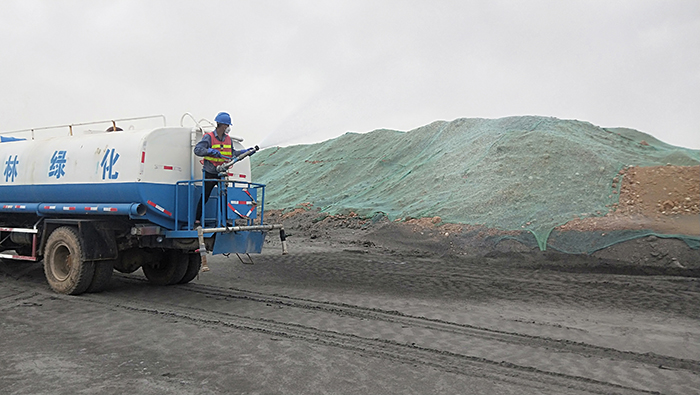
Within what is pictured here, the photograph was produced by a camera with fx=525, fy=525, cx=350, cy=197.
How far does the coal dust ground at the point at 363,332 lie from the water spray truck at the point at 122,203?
702mm

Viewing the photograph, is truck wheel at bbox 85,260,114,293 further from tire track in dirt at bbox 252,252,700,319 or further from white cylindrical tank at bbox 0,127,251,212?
tire track in dirt at bbox 252,252,700,319

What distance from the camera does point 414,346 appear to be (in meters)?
5.92

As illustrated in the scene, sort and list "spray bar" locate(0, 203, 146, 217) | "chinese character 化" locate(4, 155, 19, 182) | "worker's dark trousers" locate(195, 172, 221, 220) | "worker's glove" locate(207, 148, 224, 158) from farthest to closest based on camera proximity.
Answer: "chinese character 化" locate(4, 155, 19, 182) → "worker's dark trousers" locate(195, 172, 221, 220) → "worker's glove" locate(207, 148, 224, 158) → "spray bar" locate(0, 203, 146, 217)

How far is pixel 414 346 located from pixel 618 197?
38.6 ft

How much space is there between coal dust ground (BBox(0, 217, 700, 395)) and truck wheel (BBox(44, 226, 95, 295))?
29cm

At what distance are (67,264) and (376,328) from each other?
18.9 ft

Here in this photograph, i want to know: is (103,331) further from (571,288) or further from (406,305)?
(571,288)

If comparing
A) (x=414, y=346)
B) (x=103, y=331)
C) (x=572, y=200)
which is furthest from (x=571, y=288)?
(x=103, y=331)

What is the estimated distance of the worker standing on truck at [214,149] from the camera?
26.9 feet

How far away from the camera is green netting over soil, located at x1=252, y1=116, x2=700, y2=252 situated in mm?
15742

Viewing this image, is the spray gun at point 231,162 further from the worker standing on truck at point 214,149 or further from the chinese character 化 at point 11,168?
the chinese character 化 at point 11,168

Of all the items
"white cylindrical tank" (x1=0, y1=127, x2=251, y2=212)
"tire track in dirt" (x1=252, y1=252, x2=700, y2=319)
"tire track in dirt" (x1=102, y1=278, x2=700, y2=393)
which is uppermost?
"white cylindrical tank" (x1=0, y1=127, x2=251, y2=212)

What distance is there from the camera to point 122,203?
A: 821 centimetres

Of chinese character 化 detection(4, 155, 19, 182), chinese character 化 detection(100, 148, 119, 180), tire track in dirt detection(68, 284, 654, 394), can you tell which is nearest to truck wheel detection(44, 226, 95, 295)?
tire track in dirt detection(68, 284, 654, 394)
